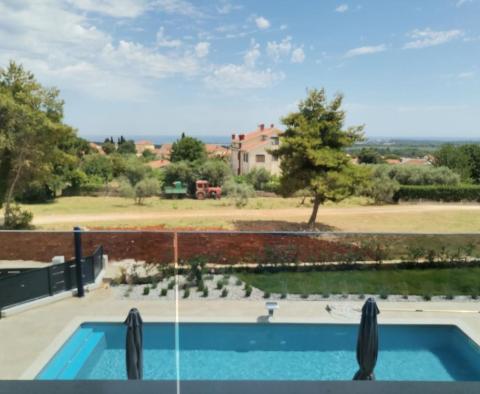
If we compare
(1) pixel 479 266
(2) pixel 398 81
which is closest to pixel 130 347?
(1) pixel 479 266

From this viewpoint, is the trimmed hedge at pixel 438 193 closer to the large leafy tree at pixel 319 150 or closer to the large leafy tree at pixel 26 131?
the large leafy tree at pixel 319 150

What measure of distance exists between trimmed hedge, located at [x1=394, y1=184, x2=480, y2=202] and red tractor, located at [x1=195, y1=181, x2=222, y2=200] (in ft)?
35.2

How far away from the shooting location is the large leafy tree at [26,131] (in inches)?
546

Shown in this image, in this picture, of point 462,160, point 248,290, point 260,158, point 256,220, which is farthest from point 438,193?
point 248,290

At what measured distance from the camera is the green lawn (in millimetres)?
5039

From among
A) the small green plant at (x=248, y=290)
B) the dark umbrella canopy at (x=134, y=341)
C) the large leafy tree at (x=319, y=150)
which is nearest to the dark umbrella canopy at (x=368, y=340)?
the dark umbrella canopy at (x=134, y=341)

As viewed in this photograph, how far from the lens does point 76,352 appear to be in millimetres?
3533

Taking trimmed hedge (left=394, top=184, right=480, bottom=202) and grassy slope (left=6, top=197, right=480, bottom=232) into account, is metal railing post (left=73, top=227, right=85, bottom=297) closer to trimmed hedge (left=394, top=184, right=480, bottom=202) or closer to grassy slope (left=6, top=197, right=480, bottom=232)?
grassy slope (left=6, top=197, right=480, bottom=232)

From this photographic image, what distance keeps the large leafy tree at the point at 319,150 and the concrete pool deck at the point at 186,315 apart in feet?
32.7

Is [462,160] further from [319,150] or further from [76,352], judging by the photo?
[76,352]

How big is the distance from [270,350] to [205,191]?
2439 cm

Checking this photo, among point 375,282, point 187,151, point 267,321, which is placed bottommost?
point 267,321

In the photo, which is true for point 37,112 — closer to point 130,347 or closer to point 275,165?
point 130,347

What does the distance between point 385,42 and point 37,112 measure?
1221 centimetres
